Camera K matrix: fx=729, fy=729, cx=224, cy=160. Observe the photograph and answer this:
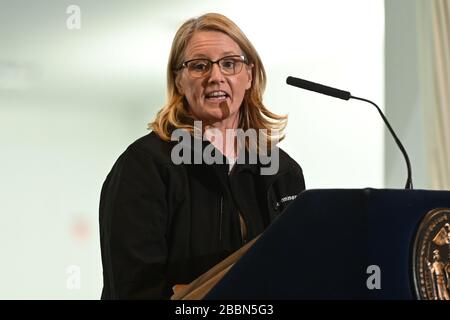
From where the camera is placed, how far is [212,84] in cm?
166

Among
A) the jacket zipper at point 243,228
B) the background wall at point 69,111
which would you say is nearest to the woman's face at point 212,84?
the jacket zipper at point 243,228

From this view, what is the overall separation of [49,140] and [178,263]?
1322 mm

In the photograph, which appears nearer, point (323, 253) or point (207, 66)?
point (323, 253)

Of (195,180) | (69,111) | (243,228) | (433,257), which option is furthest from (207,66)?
(69,111)

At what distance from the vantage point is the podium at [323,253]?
81cm

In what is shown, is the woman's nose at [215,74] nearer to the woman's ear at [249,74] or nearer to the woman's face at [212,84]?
the woman's face at [212,84]

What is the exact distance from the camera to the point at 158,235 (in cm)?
148

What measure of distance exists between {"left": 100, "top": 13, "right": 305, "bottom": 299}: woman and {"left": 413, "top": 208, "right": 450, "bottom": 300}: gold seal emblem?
0.68m

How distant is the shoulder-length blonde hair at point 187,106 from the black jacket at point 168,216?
0.19ft

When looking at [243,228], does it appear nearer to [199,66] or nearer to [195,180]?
[195,180]

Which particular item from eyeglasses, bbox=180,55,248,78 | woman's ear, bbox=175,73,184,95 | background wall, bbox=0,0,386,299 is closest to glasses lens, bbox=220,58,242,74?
eyeglasses, bbox=180,55,248,78

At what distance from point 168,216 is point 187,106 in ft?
1.05

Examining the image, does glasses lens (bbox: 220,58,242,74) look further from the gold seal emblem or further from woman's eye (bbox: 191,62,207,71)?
the gold seal emblem

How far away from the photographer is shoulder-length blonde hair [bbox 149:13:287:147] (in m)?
1.67
